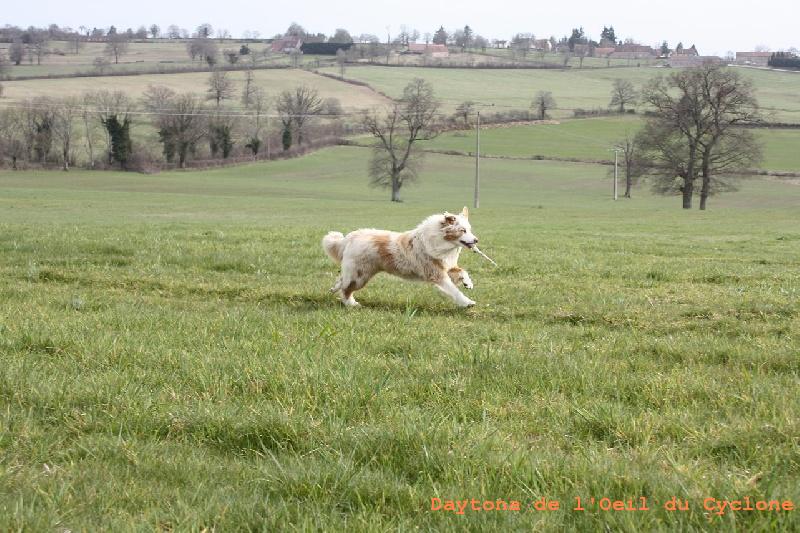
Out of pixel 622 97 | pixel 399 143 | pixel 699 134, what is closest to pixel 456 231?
pixel 699 134

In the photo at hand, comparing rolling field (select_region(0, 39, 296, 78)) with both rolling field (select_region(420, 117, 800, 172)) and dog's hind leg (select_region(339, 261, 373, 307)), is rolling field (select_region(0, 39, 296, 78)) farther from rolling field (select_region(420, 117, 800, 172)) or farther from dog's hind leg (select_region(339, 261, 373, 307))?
dog's hind leg (select_region(339, 261, 373, 307))

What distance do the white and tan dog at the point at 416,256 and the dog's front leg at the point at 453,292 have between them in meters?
0.02

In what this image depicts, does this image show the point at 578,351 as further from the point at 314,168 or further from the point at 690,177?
the point at 314,168

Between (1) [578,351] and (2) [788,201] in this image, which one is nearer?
(1) [578,351]

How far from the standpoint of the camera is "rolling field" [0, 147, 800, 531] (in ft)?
12.5

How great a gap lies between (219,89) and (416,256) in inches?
4829

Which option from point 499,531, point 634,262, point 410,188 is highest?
point 499,531

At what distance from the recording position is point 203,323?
28.3ft

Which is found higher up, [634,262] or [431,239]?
[431,239]

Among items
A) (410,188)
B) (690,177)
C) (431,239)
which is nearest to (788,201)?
(690,177)

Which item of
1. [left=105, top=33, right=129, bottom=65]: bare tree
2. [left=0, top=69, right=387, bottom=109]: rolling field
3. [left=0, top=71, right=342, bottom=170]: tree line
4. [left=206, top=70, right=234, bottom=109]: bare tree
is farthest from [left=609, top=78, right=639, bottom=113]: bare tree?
[left=105, top=33, right=129, bottom=65]: bare tree

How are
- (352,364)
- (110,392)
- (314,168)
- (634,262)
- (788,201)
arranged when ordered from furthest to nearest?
(314,168) → (788,201) → (634,262) → (352,364) → (110,392)

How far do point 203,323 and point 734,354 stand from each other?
5476 millimetres

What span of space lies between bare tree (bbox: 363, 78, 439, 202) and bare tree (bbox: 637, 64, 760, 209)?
2765cm
